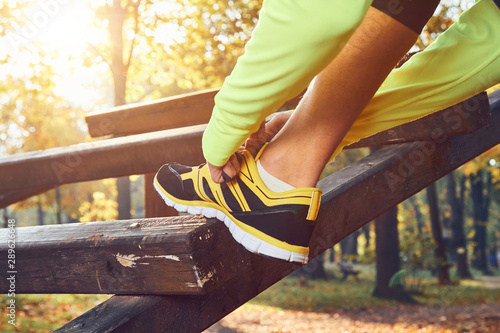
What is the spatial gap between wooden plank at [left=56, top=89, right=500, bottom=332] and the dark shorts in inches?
24.9

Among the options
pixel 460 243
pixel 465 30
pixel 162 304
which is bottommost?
pixel 162 304

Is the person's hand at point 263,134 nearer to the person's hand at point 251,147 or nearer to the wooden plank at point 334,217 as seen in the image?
the person's hand at point 251,147

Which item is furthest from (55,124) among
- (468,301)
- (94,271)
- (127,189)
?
(94,271)

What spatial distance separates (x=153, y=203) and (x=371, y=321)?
20.5 ft

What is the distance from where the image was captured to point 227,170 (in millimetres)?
1377

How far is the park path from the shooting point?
22.1ft

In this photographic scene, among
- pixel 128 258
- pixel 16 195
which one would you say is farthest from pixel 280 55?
pixel 16 195

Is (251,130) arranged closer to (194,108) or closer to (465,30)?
(465,30)

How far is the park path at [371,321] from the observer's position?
6.75m

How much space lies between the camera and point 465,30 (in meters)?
1.62

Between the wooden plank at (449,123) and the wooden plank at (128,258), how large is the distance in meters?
1.03

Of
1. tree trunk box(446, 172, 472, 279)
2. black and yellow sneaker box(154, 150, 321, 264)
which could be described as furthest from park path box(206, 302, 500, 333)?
tree trunk box(446, 172, 472, 279)

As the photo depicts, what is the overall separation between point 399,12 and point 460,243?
2078 cm

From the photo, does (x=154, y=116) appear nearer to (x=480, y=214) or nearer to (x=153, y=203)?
(x=153, y=203)
